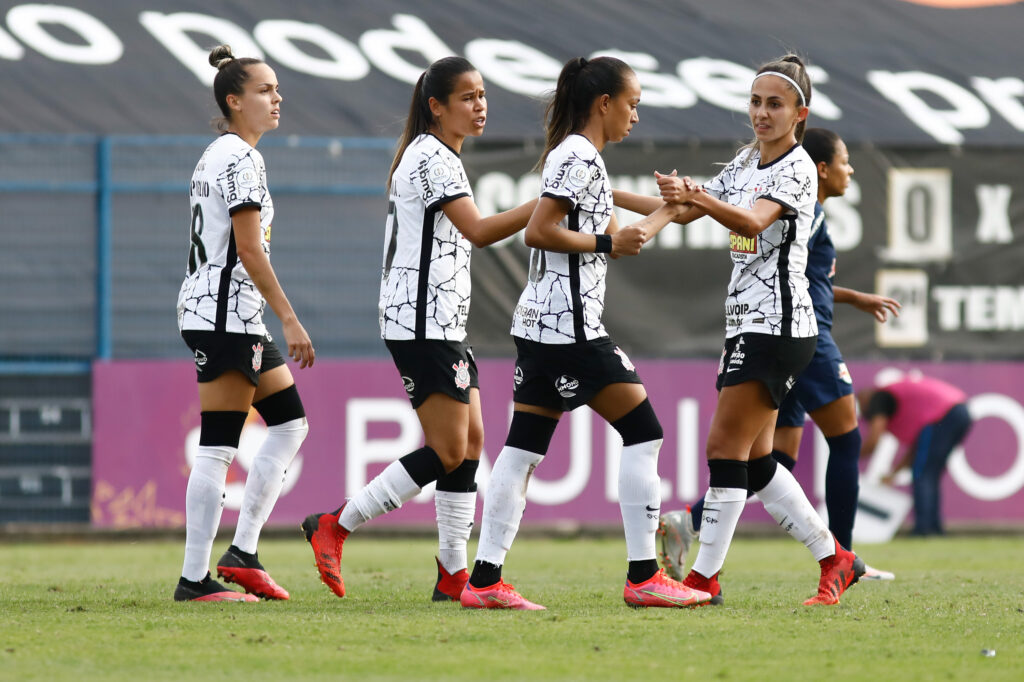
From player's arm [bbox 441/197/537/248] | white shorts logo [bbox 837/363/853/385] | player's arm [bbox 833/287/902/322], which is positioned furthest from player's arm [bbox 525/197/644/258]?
player's arm [bbox 833/287/902/322]

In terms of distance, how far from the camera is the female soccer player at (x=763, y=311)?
→ 553 cm

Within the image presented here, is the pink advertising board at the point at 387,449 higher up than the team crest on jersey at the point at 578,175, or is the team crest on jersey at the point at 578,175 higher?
the team crest on jersey at the point at 578,175

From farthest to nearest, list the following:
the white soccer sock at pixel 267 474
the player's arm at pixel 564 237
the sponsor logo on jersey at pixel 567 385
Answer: the white soccer sock at pixel 267 474, the sponsor logo on jersey at pixel 567 385, the player's arm at pixel 564 237

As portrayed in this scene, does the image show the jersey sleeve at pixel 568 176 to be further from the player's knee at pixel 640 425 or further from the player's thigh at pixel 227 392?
the player's thigh at pixel 227 392

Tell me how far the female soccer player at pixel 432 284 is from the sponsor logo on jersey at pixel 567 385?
0.45 metres

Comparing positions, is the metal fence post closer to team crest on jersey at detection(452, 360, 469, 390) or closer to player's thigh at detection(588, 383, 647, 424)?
team crest on jersey at detection(452, 360, 469, 390)

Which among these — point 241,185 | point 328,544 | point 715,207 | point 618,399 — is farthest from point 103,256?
point 715,207

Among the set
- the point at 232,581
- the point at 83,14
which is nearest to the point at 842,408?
the point at 232,581

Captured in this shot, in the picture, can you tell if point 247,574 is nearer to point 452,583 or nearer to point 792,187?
point 452,583

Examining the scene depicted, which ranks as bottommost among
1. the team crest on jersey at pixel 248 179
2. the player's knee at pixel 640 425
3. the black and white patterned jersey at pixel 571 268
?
the player's knee at pixel 640 425

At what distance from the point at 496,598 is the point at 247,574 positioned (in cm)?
108

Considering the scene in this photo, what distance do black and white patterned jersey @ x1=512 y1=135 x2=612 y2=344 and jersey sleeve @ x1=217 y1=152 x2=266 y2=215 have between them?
3.67 feet

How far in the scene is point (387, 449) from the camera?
10938 mm

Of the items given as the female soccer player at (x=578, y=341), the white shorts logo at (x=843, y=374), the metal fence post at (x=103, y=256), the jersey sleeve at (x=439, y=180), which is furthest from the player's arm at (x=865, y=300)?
the metal fence post at (x=103, y=256)
